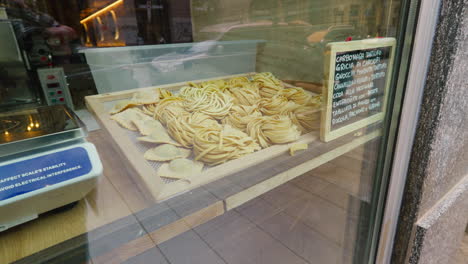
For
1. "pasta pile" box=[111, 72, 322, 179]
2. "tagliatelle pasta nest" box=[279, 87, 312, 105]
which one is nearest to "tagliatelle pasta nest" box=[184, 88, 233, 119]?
"pasta pile" box=[111, 72, 322, 179]

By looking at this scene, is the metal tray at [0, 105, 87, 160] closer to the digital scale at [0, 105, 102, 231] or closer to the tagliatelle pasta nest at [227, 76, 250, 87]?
the digital scale at [0, 105, 102, 231]

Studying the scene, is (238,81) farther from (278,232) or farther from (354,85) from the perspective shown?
(278,232)

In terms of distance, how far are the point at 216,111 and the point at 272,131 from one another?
7.4 inches

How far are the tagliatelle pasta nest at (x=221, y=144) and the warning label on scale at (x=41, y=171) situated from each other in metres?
0.29

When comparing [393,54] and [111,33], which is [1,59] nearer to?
[111,33]

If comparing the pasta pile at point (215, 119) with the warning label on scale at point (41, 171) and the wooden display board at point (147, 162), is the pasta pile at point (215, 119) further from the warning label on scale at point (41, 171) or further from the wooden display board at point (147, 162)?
the warning label on scale at point (41, 171)

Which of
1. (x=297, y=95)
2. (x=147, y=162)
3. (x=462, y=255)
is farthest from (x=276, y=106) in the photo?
(x=462, y=255)

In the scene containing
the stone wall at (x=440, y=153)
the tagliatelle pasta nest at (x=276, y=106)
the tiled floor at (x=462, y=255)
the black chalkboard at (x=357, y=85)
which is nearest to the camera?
the stone wall at (x=440, y=153)

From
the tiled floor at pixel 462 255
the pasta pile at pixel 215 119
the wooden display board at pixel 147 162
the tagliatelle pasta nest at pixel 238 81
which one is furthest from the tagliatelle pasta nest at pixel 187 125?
the tiled floor at pixel 462 255

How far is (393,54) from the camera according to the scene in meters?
0.72

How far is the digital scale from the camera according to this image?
0.43 metres

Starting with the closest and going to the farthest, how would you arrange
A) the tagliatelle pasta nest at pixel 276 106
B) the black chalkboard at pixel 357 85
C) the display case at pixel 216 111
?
the display case at pixel 216 111
the black chalkboard at pixel 357 85
the tagliatelle pasta nest at pixel 276 106

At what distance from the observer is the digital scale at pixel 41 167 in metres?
0.43

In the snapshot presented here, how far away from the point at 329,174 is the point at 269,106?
1.32ft
